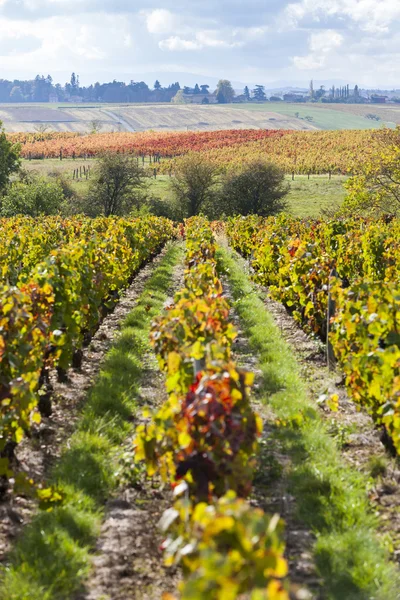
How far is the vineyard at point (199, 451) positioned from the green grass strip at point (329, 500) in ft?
0.05

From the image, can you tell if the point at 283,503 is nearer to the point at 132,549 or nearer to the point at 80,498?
the point at 132,549

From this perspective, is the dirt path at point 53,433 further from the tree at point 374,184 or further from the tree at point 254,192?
the tree at point 254,192

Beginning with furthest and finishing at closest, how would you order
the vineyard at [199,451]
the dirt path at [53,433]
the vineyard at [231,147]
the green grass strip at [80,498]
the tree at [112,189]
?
1. the vineyard at [231,147]
2. the tree at [112,189]
3. the dirt path at [53,433]
4. the green grass strip at [80,498]
5. the vineyard at [199,451]

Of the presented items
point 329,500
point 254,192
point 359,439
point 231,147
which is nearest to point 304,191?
point 254,192

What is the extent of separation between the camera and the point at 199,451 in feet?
14.1

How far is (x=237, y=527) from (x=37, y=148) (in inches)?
3694

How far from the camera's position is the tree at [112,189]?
52156 millimetres

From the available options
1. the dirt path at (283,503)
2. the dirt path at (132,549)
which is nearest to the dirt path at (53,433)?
the dirt path at (132,549)

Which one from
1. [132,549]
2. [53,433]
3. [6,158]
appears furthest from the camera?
[6,158]

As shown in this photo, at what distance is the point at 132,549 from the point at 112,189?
49.4 meters

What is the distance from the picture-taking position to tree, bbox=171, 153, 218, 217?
5516cm

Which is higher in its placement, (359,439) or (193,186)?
(193,186)

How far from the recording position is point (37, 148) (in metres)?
91.1

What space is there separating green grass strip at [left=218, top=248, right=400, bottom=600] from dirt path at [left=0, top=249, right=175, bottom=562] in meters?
2.23
